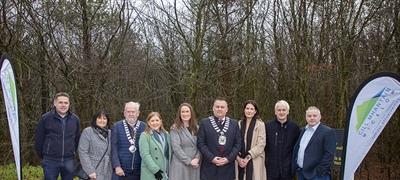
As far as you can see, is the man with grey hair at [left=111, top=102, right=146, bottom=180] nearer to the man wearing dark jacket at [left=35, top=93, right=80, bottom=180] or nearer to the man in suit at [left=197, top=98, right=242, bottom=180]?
the man wearing dark jacket at [left=35, top=93, right=80, bottom=180]

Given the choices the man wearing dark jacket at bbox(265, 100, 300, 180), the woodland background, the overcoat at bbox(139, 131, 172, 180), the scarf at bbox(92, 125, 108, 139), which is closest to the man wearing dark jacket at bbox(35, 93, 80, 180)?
the scarf at bbox(92, 125, 108, 139)

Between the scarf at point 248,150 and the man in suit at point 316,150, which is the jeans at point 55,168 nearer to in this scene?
the scarf at point 248,150

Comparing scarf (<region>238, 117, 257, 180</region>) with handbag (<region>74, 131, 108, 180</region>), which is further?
scarf (<region>238, 117, 257, 180</region>)

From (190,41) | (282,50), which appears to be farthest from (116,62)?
(282,50)

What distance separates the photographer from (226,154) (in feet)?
18.4

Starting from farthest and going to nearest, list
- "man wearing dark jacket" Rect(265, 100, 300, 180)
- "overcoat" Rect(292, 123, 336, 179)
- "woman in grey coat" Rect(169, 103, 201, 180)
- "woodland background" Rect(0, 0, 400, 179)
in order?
1. "woodland background" Rect(0, 0, 400, 179)
2. "man wearing dark jacket" Rect(265, 100, 300, 180)
3. "woman in grey coat" Rect(169, 103, 201, 180)
4. "overcoat" Rect(292, 123, 336, 179)

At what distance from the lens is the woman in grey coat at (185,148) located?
18.3 ft

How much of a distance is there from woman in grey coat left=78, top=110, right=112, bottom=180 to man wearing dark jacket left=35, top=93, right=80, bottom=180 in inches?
9.8

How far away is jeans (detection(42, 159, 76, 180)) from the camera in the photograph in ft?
18.4

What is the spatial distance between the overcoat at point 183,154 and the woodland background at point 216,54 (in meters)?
4.53

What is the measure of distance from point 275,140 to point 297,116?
561 cm

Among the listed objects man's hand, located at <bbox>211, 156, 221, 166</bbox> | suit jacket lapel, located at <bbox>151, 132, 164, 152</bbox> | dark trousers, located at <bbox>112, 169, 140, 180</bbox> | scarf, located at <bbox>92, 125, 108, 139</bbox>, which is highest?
scarf, located at <bbox>92, 125, 108, 139</bbox>

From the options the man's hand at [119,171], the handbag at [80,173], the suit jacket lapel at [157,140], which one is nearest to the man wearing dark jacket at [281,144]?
the suit jacket lapel at [157,140]

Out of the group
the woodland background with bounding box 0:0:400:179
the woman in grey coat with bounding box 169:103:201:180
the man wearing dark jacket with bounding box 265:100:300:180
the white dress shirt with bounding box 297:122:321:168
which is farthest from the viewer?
the woodland background with bounding box 0:0:400:179
